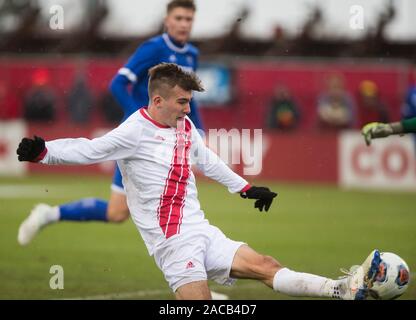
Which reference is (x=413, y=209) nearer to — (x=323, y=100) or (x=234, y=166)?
(x=234, y=166)

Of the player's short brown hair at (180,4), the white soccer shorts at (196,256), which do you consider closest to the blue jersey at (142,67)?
the player's short brown hair at (180,4)

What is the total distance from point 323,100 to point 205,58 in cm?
365

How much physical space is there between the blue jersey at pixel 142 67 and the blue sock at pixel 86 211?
0.96m

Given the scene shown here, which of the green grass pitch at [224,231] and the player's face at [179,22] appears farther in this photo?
the player's face at [179,22]

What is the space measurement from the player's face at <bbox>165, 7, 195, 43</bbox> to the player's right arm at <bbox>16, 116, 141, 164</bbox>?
8.80 feet

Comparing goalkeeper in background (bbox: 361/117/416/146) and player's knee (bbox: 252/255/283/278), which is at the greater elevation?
goalkeeper in background (bbox: 361/117/416/146)

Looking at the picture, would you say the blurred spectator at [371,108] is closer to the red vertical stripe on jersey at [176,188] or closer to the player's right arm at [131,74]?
the player's right arm at [131,74]

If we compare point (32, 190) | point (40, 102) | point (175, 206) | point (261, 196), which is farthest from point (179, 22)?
point (40, 102)

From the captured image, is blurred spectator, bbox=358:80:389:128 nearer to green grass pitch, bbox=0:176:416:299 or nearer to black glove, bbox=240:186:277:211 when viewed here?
green grass pitch, bbox=0:176:416:299

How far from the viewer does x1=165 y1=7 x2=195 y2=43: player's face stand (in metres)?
8.80

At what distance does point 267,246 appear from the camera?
11164 mm

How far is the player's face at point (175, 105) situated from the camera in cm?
632

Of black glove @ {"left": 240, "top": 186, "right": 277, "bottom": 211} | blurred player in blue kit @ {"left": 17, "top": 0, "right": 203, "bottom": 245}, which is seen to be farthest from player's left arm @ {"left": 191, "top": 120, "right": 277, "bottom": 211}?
blurred player in blue kit @ {"left": 17, "top": 0, "right": 203, "bottom": 245}
